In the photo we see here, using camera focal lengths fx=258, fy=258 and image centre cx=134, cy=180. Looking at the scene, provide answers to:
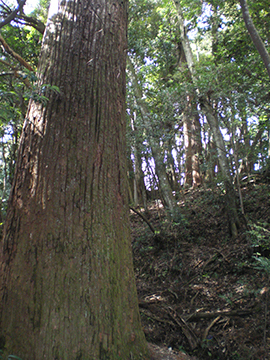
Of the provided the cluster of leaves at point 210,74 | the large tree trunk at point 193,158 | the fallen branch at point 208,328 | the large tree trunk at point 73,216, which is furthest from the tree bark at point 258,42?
the large tree trunk at point 193,158

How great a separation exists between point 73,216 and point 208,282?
10.9ft

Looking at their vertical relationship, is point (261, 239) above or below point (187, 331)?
above

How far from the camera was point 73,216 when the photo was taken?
1881 millimetres

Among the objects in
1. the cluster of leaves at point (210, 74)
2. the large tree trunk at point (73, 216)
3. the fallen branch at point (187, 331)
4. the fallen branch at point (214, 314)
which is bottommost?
the fallen branch at point (187, 331)

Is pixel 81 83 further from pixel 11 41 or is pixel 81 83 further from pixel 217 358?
pixel 11 41

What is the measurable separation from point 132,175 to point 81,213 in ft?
32.4

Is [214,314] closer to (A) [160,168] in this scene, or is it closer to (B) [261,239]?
(B) [261,239]

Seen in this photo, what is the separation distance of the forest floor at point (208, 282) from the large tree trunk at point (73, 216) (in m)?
1.27

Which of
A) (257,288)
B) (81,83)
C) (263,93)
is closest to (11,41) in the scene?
(81,83)

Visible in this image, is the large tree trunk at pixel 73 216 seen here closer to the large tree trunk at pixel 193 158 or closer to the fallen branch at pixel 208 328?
the fallen branch at pixel 208 328

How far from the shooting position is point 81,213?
75.0 inches

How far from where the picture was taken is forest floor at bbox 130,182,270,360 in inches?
110

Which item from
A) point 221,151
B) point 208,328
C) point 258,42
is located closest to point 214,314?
point 208,328

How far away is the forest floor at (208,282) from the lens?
2803mm
